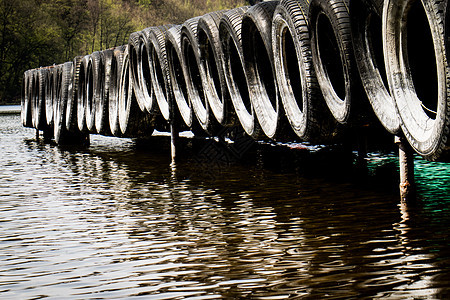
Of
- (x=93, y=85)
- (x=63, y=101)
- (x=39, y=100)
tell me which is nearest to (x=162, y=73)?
(x=93, y=85)

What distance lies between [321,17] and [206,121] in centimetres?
437

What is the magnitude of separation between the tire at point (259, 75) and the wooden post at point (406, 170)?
2.28 metres

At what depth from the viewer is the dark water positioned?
4.56 meters

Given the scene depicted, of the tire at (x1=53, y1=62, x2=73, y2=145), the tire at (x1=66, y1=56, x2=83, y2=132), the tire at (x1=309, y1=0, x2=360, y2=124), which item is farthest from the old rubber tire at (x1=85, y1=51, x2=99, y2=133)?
the tire at (x1=309, y1=0, x2=360, y2=124)

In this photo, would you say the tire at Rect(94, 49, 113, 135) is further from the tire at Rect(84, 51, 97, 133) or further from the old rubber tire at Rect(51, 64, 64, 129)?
the old rubber tire at Rect(51, 64, 64, 129)

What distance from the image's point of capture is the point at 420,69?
7.19 m

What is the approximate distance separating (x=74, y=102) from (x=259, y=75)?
35.4ft

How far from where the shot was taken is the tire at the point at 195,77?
12.1m

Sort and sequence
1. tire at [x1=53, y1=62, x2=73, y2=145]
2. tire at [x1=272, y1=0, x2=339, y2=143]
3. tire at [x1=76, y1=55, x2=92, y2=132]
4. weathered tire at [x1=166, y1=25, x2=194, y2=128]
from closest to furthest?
tire at [x1=272, y1=0, x2=339, y2=143]
weathered tire at [x1=166, y1=25, x2=194, y2=128]
tire at [x1=76, y1=55, x2=92, y2=132]
tire at [x1=53, y1=62, x2=73, y2=145]

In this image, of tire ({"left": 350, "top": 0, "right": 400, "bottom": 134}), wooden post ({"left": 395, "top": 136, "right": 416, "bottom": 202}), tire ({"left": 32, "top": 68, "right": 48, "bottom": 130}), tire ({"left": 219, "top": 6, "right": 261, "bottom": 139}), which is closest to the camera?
tire ({"left": 350, "top": 0, "right": 400, "bottom": 134})

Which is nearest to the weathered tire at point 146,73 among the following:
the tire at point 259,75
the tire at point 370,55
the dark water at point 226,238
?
the dark water at point 226,238

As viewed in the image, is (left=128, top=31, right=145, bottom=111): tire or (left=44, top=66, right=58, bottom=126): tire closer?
(left=128, top=31, right=145, bottom=111): tire

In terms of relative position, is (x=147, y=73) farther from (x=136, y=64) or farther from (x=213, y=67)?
(x=213, y=67)

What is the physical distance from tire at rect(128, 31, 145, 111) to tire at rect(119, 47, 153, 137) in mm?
79
